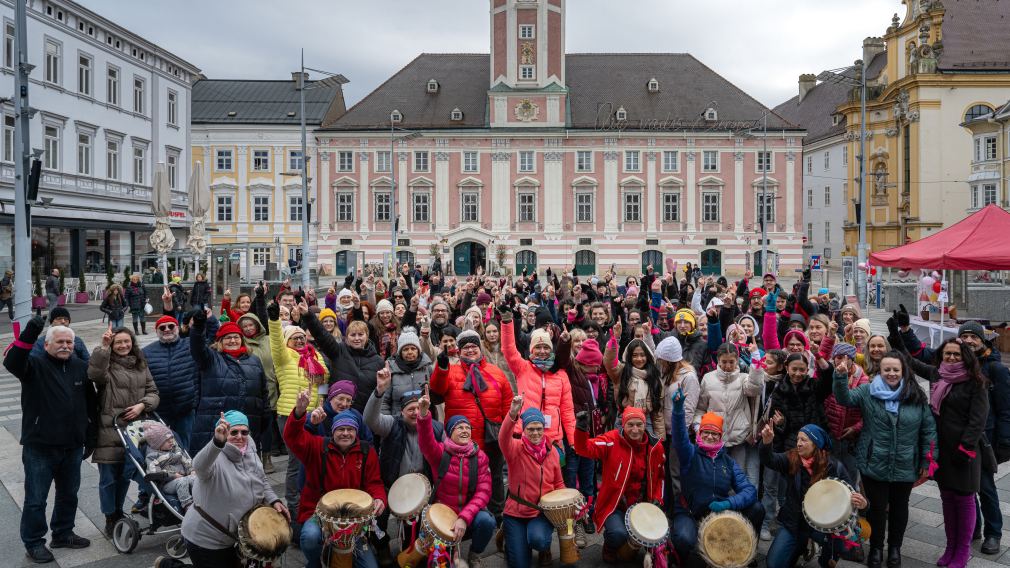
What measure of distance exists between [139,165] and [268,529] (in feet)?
132

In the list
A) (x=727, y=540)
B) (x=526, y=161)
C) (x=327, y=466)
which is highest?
(x=526, y=161)

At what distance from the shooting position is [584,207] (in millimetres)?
56656

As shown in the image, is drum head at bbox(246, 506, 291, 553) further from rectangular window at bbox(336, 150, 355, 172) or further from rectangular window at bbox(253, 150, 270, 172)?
rectangular window at bbox(253, 150, 270, 172)

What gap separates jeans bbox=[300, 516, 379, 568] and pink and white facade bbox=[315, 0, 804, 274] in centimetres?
5010

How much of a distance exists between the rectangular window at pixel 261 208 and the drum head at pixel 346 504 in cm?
5633

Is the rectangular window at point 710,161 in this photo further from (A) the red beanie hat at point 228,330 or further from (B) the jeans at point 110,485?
(B) the jeans at point 110,485

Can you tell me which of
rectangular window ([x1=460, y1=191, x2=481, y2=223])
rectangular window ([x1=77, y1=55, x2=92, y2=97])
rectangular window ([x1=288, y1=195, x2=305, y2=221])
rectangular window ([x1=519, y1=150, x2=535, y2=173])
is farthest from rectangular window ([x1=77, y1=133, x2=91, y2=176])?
rectangular window ([x1=519, y1=150, x2=535, y2=173])

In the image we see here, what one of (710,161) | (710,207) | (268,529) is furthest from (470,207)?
(268,529)

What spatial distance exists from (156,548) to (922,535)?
6.85 meters

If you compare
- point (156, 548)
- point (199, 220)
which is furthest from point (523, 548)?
point (199, 220)

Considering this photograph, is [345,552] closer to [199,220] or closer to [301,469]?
[301,469]

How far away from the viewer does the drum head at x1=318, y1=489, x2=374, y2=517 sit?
19.0ft

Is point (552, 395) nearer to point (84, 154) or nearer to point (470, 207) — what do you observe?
point (84, 154)

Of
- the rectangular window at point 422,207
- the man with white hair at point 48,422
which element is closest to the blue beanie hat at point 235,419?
the man with white hair at point 48,422
